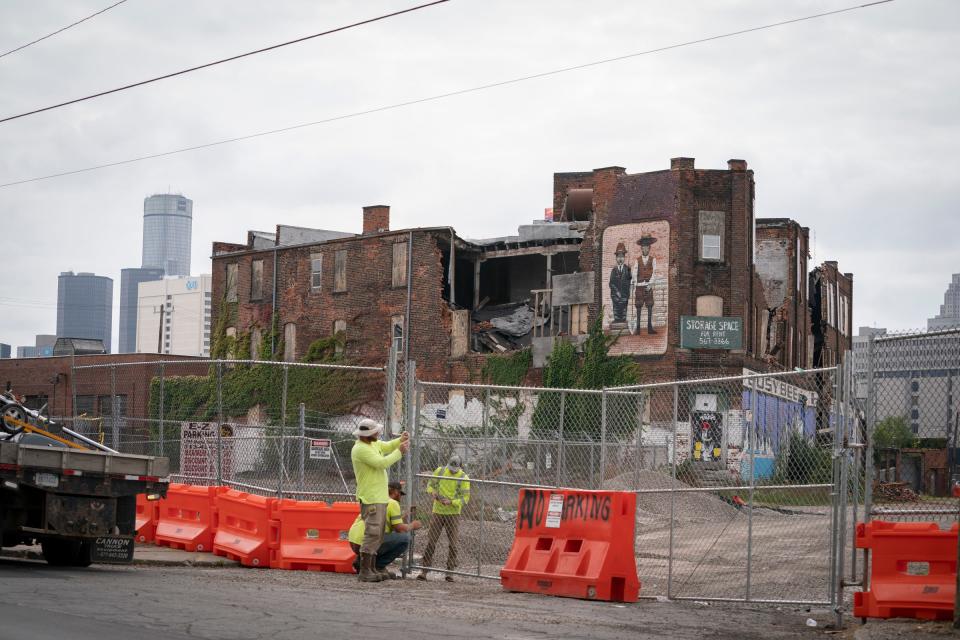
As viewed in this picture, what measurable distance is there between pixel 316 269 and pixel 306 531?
3956 centimetres

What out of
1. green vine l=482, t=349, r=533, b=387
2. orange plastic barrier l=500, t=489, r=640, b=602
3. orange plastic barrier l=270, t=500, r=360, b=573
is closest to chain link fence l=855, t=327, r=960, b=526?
orange plastic barrier l=500, t=489, r=640, b=602

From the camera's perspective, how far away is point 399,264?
166ft

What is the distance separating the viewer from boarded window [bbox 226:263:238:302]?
57219mm

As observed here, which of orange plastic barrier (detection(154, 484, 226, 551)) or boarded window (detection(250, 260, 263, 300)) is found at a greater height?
boarded window (detection(250, 260, 263, 300))

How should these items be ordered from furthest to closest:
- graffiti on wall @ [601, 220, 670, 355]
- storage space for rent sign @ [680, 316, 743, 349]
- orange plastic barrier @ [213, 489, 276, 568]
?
graffiti on wall @ [601, 220, 670, 355] < storage space for rent sign @ [680, 316, 743, 349] < orange plastic barrier @ [213, 489, 276, 568]

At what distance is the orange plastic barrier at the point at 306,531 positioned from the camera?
14.8 metres

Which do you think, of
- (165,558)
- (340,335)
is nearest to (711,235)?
(340,335)

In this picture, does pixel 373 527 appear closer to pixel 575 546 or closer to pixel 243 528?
pixel 575 546

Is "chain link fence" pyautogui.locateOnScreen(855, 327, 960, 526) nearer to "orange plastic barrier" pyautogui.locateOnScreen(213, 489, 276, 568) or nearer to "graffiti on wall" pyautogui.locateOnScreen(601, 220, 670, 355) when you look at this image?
"orange plastic barrier" pyautogui.locateOnScreen(213, 489, 276, 568)

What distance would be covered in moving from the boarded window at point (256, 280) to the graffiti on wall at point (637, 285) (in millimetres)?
18081

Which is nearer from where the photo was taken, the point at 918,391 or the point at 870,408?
the point at 918,391

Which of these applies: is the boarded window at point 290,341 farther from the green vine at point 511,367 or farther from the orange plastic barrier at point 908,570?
the orange plastic barrier at point 908,570

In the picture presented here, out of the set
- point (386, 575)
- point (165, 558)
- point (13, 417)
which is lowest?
point (165, 558)

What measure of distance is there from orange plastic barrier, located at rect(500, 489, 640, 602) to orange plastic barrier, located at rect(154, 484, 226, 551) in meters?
4.83
